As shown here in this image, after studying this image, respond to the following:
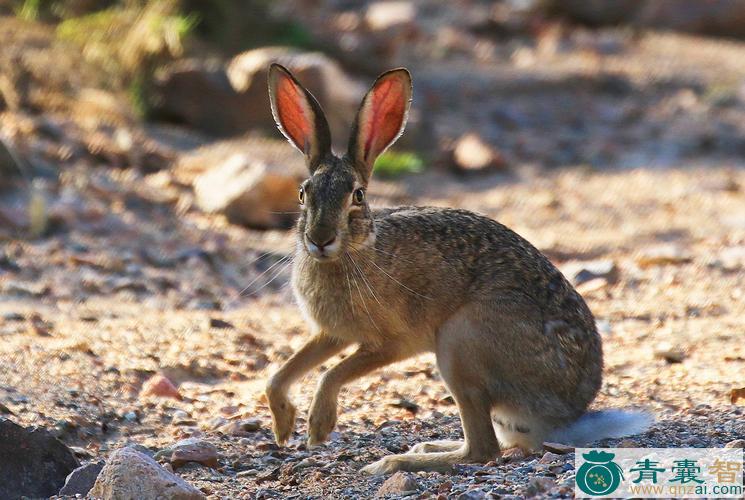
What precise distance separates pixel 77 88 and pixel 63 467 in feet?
25.1

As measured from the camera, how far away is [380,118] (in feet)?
18.5

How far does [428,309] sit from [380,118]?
3.03ft

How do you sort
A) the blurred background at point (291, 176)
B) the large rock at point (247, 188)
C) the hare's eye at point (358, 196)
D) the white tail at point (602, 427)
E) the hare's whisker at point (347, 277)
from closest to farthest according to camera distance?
the white tail at point (602, 427) < the hare's eye at point (358, 196) < the hare's whisker at point (347, 277) < the blurred background at point (291, 176) < the large rock at point (247, 188)

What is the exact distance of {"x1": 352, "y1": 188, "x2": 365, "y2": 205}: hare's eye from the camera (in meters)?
5.36

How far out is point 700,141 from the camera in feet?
43.1

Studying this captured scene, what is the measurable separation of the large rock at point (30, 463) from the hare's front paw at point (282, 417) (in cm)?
99

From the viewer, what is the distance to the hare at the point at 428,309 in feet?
17.0

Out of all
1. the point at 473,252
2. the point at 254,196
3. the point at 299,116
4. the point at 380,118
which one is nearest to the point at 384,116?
the point at 380,118

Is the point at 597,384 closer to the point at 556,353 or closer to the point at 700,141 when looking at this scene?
the point at 556,353

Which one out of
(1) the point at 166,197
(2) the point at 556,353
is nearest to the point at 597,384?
(2) the point at 556,353

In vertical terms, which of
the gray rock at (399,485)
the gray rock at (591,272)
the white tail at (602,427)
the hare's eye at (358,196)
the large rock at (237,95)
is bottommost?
the gray rock at (399,485)

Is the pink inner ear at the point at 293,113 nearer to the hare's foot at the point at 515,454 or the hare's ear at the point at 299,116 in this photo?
the hare's ear at the point at 299,116

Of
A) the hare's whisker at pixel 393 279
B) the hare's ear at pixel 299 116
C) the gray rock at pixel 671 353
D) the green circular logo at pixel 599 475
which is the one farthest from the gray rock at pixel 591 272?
the green circular logo at pixel 599 475

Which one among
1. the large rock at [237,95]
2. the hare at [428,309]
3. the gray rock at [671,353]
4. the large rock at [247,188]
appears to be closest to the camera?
the hare at [428,309]
